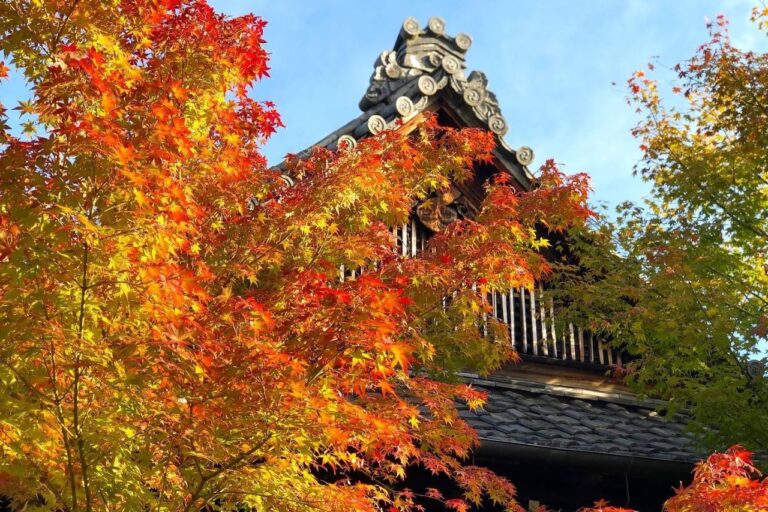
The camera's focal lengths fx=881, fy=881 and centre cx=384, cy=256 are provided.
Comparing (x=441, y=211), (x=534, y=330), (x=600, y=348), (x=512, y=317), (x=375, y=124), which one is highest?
(x=375, y=124)

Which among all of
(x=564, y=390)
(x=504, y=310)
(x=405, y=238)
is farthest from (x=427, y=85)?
(x=564, y=390)

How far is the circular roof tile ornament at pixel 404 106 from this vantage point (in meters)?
10.6

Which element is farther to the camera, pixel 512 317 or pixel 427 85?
pixel 427 85

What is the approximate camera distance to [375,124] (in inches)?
401

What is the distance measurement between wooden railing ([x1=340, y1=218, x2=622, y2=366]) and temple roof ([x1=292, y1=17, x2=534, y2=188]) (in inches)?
54.2

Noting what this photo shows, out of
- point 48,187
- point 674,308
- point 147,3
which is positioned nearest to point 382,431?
point 48,187

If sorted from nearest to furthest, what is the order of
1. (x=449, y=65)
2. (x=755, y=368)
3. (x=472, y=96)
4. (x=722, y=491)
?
(x=722, y=491)
(x=755, y=368)
(x=472, y=96)
(x=449, y=65)

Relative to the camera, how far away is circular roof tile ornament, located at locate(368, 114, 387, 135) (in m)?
10.1

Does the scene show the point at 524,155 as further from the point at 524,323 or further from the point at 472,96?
the point at 524,323

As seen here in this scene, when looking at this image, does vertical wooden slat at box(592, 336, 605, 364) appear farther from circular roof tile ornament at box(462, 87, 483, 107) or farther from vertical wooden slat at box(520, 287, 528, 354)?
circular roof tile ornament at box(462, 87, 483, 107)

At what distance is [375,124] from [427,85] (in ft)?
4.71

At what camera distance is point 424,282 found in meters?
7.12

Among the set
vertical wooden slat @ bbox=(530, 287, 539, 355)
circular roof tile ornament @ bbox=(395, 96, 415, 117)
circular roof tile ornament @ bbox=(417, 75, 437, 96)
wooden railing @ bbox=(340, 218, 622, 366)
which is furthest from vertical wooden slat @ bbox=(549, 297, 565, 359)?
circular roof tile ornament @ bbox=(417, 75, 437, 96)

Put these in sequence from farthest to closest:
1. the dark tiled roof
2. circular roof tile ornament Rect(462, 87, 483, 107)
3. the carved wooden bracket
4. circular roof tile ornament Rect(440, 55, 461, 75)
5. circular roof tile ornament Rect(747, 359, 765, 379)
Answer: circular roof tile ornament Rect(440, 55, 461, 75), circular roof tile ornament Rect(462, 87, 483, 107), the carved wooden bracket, circular roof tile ornament Rect(747, 359, 765, 379), the dark tiled roof
